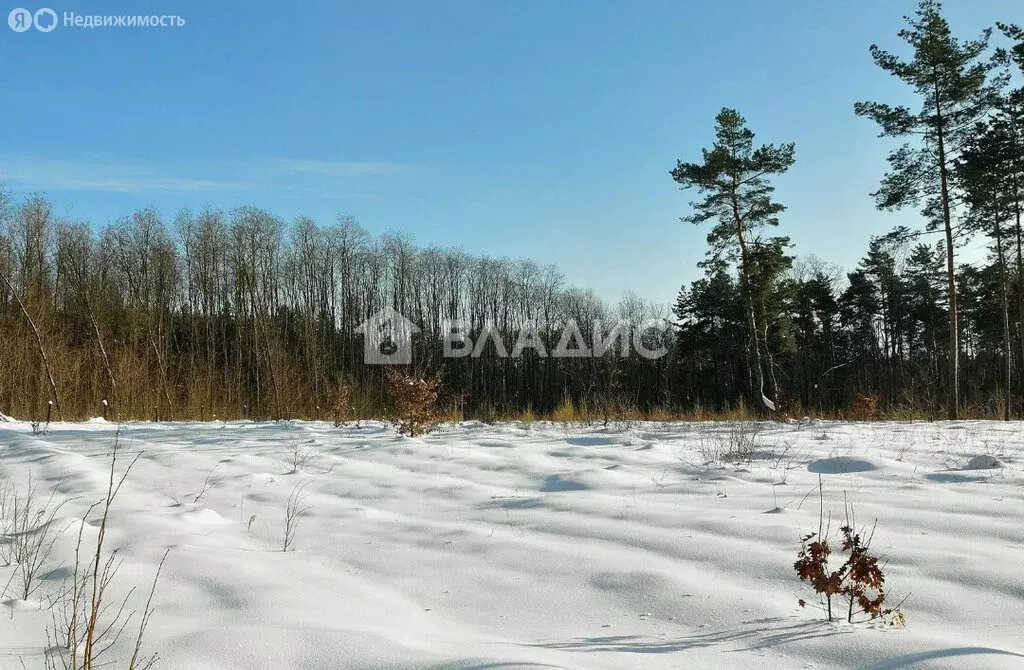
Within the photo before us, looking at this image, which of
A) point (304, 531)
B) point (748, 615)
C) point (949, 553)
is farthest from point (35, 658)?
point (949, 553)

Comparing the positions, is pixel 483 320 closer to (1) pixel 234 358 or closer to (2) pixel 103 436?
(1) pixel 234 358

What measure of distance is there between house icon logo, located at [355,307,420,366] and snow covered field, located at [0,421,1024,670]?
100ft

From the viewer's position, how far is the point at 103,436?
23.9 ft

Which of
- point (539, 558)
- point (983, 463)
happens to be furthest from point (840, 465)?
point (539, 558)

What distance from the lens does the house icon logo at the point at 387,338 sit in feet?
119

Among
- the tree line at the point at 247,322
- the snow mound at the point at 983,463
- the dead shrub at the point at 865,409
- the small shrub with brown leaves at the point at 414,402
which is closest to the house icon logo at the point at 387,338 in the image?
the tree line at the point at 247,322

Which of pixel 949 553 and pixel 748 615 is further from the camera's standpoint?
pixel 949 553

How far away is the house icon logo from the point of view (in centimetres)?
3619

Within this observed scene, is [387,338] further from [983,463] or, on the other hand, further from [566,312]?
[983,463]

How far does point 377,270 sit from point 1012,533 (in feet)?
121

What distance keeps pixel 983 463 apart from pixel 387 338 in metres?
34.2

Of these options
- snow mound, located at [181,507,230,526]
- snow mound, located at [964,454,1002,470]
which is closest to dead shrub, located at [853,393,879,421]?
snow mound, located at [964,454,1002,470]

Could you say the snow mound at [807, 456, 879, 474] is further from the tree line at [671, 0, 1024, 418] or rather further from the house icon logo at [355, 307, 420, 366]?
the house icon logo at [355, 307, 420, 366]

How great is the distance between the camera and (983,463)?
5180 millimetres
